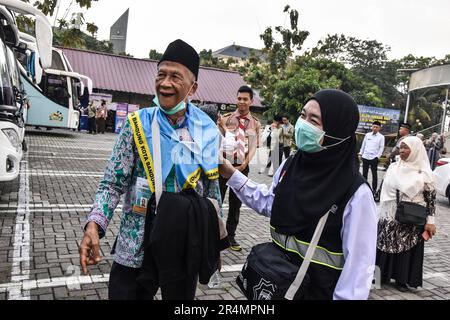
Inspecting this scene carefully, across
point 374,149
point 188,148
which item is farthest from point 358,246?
point 374,149

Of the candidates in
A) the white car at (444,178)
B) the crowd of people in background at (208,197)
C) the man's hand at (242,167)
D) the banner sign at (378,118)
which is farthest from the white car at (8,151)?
the banner sign at (378,118)

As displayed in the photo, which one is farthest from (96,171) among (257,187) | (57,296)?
(257,187)

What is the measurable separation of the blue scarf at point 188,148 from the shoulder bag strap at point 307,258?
2.06 ft

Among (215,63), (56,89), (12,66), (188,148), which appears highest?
(215,63)

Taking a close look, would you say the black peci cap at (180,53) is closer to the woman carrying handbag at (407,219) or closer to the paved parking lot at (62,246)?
the paved parking lot at (62,246)

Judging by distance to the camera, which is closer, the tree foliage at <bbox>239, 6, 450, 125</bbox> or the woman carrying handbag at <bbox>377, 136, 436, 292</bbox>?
the woman carrying handbag at <bbox>377, 136, 436, 292</bbox>

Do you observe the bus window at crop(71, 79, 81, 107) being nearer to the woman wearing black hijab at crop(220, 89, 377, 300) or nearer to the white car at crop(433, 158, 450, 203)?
the white car at crop(433, 158, 450, 203)

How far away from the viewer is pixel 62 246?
4488 mm

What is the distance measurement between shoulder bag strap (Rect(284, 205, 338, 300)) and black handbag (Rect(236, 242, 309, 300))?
17mm

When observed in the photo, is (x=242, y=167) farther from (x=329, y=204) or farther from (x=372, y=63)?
(x=372, y=63)

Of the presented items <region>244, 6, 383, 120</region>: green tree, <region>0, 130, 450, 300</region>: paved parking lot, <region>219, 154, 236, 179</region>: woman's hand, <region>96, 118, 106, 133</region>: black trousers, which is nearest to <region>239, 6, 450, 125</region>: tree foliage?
<region>244, 6, 383, 120</region>: green tree

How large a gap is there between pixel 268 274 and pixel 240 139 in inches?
125

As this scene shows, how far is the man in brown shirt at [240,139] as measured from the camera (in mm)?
4844

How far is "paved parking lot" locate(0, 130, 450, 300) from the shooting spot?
3527 mm
